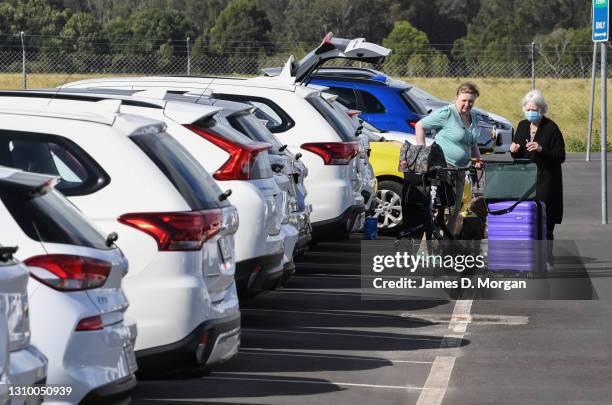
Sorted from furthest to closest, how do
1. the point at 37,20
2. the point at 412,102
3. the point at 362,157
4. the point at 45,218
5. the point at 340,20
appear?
the point at 340,20
the point at 37,20
the point at 412,102
the point at 362,157
the point at 45,218

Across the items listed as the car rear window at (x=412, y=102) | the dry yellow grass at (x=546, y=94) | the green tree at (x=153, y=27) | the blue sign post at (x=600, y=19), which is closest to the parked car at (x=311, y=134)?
the blue sign post at (x=600, y=19)

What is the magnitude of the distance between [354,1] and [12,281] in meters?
88.5

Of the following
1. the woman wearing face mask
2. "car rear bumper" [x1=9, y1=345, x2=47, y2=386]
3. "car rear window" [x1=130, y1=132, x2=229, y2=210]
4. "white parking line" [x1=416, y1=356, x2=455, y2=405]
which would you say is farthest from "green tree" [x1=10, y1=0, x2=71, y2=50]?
"car rear bumper" [x1=9, y1=345, x2=47, y2=386]

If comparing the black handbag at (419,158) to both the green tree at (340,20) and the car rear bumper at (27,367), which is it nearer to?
the car rear bumper at (27,367)

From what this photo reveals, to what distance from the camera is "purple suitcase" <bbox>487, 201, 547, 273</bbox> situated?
42.3 ft

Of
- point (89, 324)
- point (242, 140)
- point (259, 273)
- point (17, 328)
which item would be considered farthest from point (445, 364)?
point (17, 328)

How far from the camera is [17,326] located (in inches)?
193

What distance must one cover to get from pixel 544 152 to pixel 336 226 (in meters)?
2.05

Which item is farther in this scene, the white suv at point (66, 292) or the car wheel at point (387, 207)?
the car wheel at point (387, 207)

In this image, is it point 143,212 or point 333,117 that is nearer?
point 143,212

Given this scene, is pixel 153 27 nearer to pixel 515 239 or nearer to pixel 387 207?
pixel 387 207

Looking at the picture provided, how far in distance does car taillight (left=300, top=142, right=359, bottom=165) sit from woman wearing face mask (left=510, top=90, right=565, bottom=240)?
155 cm

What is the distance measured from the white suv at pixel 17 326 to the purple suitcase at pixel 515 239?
8.29 metres

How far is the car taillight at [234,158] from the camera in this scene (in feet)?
32.1
